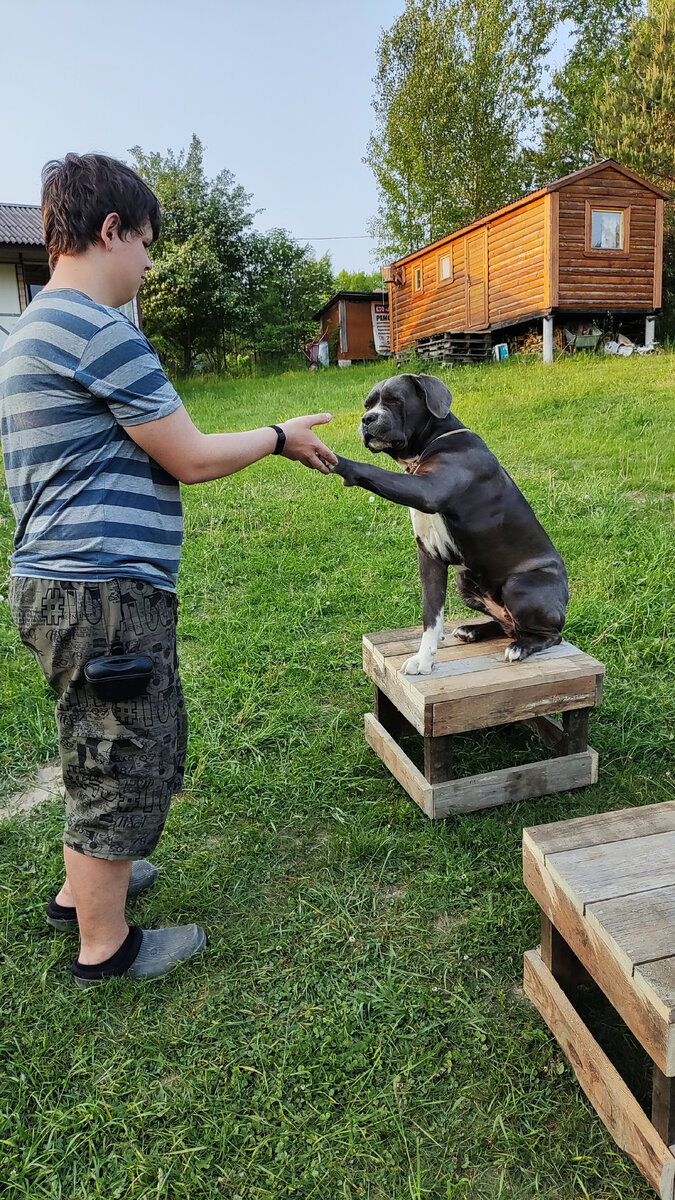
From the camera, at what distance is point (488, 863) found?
2.61 metres

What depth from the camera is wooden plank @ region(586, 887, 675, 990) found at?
151 cm

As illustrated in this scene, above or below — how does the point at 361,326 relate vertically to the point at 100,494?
above

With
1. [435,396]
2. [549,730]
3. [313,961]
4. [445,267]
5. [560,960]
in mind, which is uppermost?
[445,267]

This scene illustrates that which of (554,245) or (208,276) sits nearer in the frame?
(554,245)

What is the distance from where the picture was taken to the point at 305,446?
86.4 inches

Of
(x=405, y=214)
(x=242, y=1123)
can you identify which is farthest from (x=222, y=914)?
(x=405, y=214)

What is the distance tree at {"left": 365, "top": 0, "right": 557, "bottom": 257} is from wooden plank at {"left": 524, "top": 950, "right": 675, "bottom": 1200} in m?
31.1

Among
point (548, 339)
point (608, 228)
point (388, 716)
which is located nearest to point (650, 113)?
point (608, 228)

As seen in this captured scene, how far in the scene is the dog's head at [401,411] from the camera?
2.47m

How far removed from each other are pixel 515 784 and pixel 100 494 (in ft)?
6.32

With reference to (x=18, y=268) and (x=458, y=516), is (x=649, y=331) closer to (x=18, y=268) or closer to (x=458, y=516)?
(x=18, y=268)

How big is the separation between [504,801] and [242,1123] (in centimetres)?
150

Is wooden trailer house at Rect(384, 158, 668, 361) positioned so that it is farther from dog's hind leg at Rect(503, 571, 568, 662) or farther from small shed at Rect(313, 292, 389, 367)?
dog's hind leg at Rect(503, 571, 568, 662)

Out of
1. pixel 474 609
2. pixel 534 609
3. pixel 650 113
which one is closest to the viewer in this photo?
pixel 534 609
